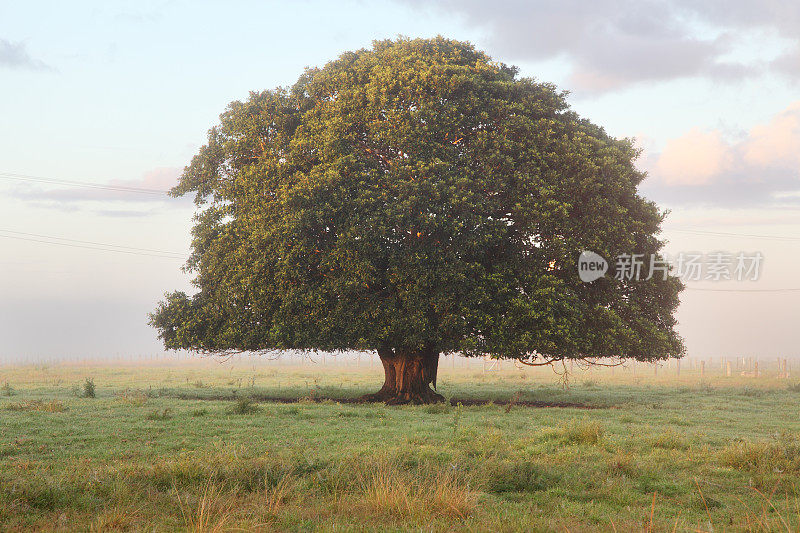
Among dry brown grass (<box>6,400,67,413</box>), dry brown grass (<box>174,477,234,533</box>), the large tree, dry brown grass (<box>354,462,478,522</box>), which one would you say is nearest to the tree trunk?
the large tree

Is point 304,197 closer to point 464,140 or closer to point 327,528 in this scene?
point 464,140

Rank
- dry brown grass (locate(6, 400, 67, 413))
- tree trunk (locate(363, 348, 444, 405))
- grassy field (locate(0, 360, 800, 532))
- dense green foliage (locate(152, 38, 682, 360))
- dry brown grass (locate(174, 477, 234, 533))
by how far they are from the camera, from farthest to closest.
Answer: tree trunk (locate(363, 348, 444, 405)) < dense green foliage (locate(152, 38, 682, 360)) < dry brown grass (locate(6, 400, 67, 413)) < grassy field (locate(0, 360, 800, 532)) < dry brown grass (locate(174, 477, 234, 533))

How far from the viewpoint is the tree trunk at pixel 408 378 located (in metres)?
29.3

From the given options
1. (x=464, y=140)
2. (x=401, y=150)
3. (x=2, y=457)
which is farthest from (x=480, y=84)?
(x=2, y=457)

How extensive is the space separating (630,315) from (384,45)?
16.7 meters

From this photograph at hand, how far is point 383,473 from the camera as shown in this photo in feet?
37.0

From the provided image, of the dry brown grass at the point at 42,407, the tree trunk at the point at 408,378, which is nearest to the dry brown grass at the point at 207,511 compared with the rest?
the dry brown grass at the point at 42,407

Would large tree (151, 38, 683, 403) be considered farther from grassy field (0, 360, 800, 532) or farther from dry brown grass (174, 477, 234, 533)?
dry brown grass (174, 477, 234, 533)

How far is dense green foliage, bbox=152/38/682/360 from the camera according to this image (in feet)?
83.0

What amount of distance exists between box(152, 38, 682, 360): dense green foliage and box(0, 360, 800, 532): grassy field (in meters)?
5.23

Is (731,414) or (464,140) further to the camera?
(464,140)

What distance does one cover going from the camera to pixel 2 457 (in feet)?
47.8

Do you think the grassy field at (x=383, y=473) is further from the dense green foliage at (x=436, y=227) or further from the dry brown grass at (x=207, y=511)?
the dense green foliage at (x=436, y=227)

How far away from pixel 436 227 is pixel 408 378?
8.15 metres
